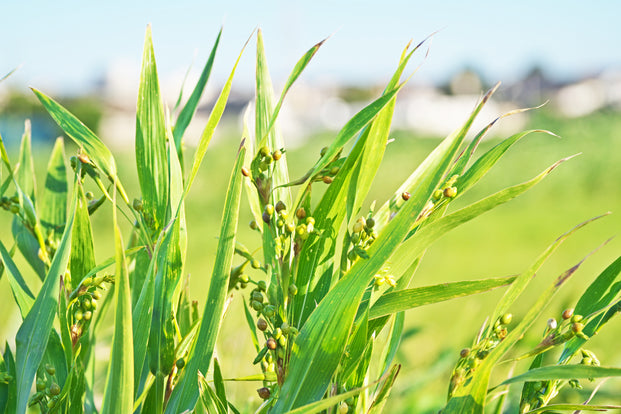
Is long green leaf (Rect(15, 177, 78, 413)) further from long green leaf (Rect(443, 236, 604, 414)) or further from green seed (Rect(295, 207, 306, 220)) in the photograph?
long green leaf (Rect(443, 236, 604, 414))

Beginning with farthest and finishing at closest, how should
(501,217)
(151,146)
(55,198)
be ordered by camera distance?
(501,217)
(55,198)
(151,146)

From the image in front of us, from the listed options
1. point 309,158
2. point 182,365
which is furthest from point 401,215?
point 309,158

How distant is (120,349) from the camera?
0.28 meters

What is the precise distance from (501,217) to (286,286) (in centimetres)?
604

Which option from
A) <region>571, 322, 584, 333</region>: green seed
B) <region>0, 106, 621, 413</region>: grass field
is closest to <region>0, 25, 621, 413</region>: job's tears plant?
<region>571, 322, 584, 333</region>: green seed

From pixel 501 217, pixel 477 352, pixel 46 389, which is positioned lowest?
pixel 46 389

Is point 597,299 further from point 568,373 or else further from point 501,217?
point 501,217

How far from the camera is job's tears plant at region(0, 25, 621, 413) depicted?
0.99ft

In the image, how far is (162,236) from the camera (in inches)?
13.2

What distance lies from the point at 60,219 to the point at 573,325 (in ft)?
1.33

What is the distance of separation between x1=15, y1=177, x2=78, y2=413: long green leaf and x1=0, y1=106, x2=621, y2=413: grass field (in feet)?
4.84

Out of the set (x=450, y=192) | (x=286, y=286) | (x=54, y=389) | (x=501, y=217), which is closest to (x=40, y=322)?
(x=54, y=389)

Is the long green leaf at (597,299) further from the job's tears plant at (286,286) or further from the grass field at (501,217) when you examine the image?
the grass field at (501,217)

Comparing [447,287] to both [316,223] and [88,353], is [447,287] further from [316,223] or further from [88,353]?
[88,353]
